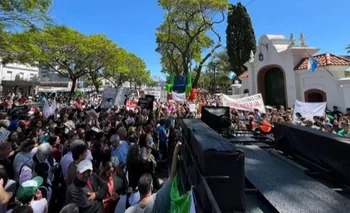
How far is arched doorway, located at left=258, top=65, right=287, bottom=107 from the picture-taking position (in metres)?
18.3

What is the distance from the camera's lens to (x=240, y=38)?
32906 mm

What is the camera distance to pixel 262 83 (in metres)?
20.1

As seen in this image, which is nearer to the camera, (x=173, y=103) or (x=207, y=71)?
(x=173, y=103)

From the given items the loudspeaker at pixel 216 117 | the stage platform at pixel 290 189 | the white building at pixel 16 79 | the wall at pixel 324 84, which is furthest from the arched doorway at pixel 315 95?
the white building at pixel 16 79

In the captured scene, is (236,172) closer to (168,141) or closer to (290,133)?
(290,133)

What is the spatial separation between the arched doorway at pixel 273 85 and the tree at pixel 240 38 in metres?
13.1

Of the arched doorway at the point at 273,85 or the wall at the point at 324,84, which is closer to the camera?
the wall at the point at 324,84

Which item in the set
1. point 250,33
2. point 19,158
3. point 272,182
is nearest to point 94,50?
point 250,33

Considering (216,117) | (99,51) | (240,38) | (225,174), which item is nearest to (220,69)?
(240,38)

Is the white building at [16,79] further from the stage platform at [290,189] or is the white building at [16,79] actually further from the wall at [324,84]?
the stage platform at [290,189]

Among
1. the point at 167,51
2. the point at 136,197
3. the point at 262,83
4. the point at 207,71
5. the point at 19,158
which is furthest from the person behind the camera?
the point at 207,71

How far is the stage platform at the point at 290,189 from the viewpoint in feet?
8.03

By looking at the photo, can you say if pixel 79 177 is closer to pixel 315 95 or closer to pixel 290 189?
pixel 290 189

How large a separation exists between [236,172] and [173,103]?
611 inches
